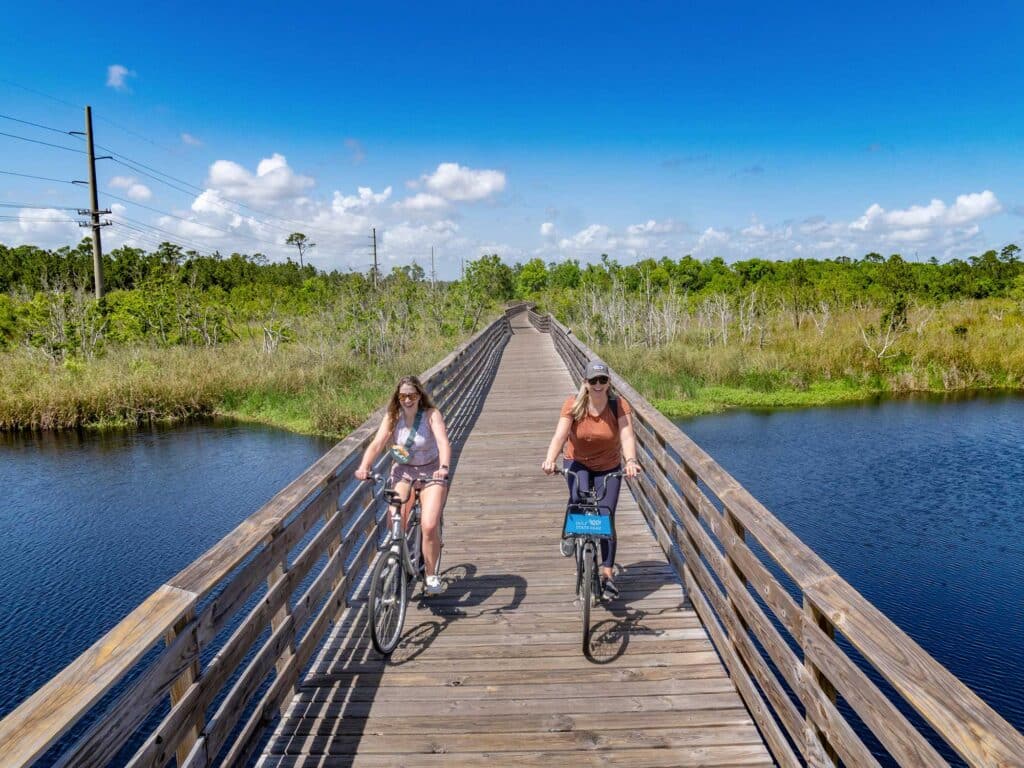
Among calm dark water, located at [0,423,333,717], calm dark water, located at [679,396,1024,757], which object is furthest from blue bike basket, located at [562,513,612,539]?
calm dark water, located at [0,423,333,717]

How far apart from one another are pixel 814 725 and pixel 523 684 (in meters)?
1.62

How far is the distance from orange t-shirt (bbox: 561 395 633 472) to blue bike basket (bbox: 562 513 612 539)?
A: 0.48 metres

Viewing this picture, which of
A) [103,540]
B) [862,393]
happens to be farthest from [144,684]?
[862,393]

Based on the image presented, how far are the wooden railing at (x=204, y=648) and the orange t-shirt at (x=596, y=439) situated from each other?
62.9 inches

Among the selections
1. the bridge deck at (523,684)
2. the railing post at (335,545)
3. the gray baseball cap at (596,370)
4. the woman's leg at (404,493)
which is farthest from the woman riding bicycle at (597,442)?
the railing post at (335,545)

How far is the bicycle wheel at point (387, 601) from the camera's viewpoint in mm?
3969

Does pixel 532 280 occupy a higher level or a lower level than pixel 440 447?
higher

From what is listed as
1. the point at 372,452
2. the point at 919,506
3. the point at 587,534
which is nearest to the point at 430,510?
the point at 372,452

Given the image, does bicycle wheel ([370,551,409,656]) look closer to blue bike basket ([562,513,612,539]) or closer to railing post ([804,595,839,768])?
blue bike basket ([562,513,612,539])

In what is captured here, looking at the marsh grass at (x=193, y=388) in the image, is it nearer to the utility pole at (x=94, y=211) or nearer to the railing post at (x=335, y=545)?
the utility pole at (x=94, y=211)

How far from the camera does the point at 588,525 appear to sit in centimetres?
427

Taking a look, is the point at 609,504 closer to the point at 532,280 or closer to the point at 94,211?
the point at 94,211

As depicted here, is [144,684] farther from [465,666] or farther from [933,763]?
[933,763]

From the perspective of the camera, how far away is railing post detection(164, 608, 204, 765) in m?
2.61
